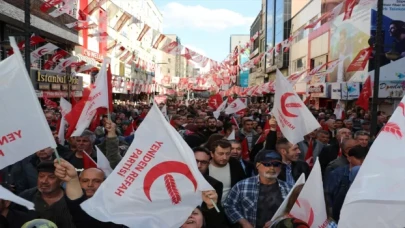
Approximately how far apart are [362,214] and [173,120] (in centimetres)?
872

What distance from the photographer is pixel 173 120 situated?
11414 mm

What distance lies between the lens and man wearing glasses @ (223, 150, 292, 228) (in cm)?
432

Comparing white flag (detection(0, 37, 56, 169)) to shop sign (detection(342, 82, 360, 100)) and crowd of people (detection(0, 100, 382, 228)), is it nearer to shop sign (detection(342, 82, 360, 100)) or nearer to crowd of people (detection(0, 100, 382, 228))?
crowd of people (detection(0, 100, 382, 228))

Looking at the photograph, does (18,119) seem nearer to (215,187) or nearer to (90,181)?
(90,181)

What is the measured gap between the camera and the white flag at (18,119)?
386 centimetres

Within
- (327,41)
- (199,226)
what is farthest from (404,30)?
(199,226)

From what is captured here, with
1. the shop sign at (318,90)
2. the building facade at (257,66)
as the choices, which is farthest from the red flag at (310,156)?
the building facade at (257,66)

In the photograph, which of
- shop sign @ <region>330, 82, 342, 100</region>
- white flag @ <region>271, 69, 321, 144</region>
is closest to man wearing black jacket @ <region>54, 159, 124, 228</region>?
white flag @ <region>271, 69, 321, 144</region>

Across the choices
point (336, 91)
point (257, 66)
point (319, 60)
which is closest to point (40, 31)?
point (336, 91)

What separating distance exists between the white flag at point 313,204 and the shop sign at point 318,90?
28245 mm

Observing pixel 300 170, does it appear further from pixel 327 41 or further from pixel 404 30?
pixel 327 41

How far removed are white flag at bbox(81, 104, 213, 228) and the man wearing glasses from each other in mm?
868

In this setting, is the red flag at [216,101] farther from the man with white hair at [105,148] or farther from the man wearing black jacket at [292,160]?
the man wearing black jacket at [292,160]

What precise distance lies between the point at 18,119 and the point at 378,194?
2819mm
